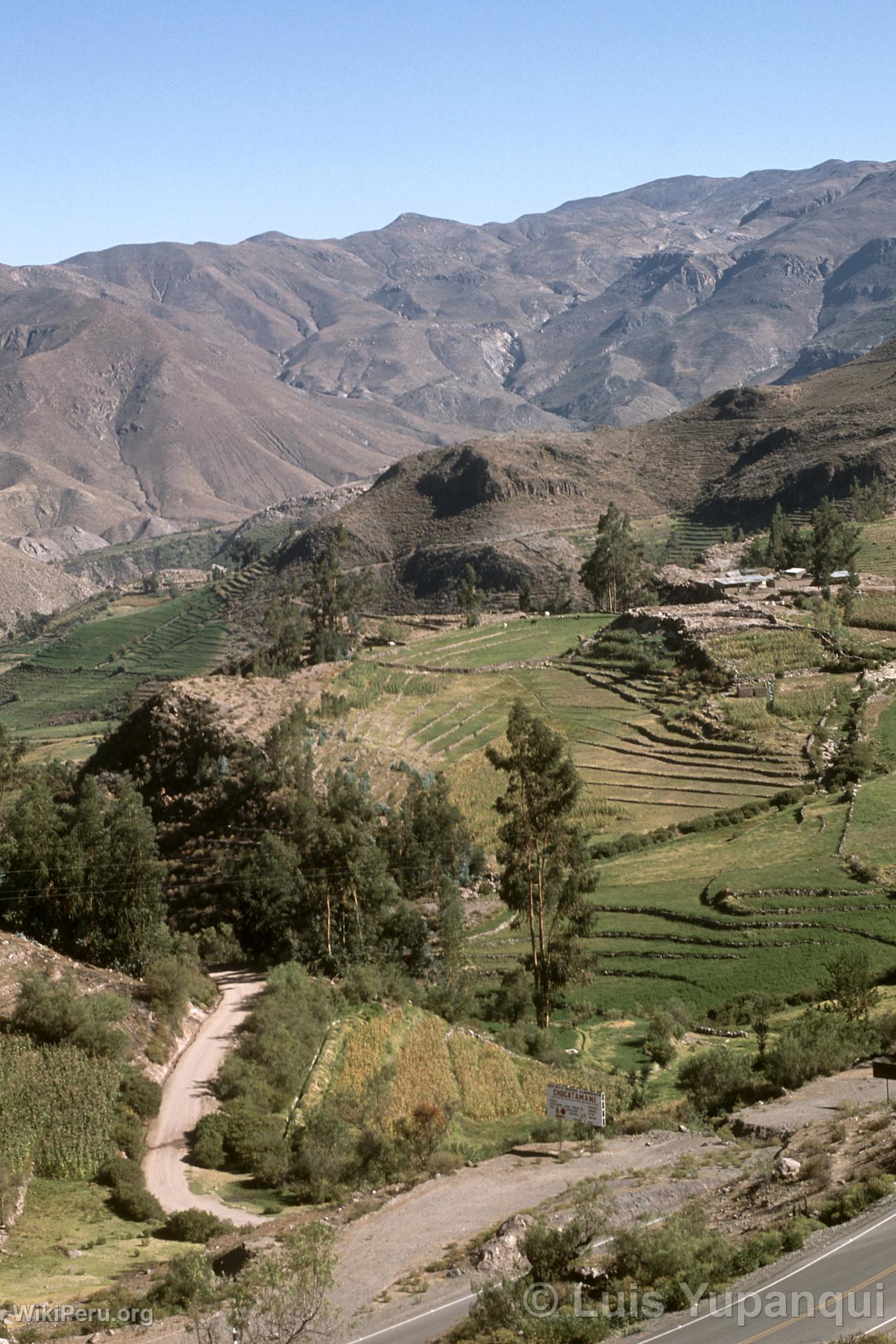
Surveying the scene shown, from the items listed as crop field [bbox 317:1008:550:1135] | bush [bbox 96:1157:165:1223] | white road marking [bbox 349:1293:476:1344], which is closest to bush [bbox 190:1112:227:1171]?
bush [bbox 96:1157:165:1223]

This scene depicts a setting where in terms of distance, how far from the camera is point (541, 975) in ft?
142

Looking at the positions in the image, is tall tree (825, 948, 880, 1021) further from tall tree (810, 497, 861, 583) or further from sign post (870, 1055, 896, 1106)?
tall tree (810, 497, 861, 583)

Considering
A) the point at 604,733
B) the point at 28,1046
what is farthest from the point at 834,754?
the point at 28,1046

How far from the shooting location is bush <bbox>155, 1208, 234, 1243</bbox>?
25797mm

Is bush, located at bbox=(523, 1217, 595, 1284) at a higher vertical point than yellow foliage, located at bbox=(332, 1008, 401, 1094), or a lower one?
higher

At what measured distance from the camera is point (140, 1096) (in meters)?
31.0

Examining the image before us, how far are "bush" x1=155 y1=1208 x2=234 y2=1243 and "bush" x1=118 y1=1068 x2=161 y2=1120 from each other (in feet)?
15.9

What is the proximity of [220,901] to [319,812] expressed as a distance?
600 cm

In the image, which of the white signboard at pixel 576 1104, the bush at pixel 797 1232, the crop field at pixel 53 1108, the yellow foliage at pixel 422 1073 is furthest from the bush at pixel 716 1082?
the crop field at pixel 53 1108

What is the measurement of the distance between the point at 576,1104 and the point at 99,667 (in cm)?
15693

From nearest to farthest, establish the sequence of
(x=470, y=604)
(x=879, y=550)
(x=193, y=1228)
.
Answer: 1. (x=193, y=1228)
2. (x=879, y=550)
3. (x=470, y=604)

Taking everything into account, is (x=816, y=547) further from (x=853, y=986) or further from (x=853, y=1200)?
(x=853, y=1200)

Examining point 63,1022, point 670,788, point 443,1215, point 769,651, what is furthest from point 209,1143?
point 769,651

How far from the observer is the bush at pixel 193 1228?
25797 mm
